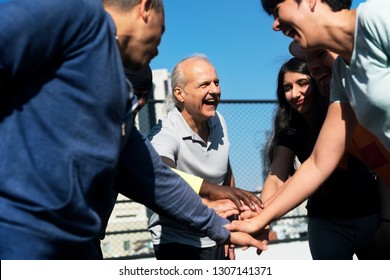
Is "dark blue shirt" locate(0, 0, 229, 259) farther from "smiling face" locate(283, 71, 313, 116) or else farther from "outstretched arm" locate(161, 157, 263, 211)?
"smiling face" locate(283, 71, 313, 116)

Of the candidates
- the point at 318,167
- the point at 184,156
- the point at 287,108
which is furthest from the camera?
the point at 287,108

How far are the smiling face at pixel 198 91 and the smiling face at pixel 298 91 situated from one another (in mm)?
534

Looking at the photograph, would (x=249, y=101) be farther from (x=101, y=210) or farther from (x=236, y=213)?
(x=101, y=210)

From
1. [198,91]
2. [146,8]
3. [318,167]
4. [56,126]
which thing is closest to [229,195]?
[318,167]

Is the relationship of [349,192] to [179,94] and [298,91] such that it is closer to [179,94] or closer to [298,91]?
[298,91]

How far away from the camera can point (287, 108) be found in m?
3.43

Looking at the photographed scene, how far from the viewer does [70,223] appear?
1524mm

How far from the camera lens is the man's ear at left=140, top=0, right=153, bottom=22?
1.78 meters

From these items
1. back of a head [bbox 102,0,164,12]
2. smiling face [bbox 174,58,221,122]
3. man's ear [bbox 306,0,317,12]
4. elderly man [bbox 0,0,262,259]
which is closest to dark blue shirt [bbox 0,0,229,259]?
elderly man [bbox 0,0,262,259]

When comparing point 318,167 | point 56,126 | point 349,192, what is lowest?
point 349,192

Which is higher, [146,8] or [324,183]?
[146,8]

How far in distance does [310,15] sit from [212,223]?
0.96 metres

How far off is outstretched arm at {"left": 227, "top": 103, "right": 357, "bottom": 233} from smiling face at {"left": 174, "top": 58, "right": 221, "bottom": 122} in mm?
978

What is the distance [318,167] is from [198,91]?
4.19 ft
